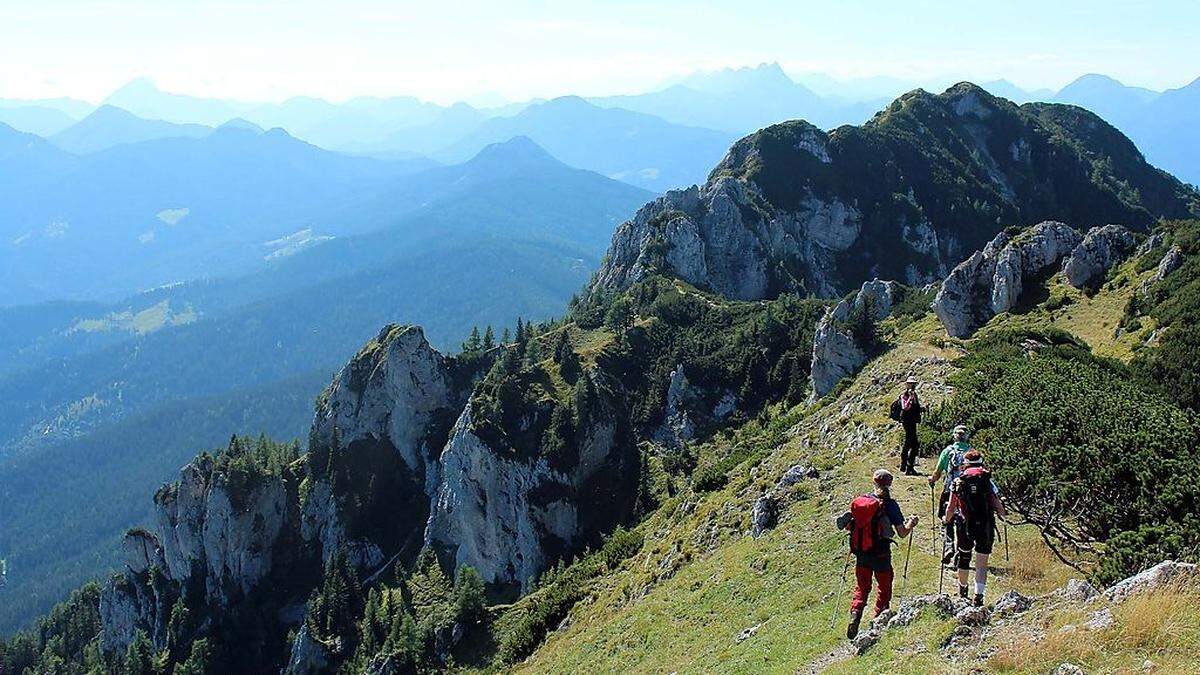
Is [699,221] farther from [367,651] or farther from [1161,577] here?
[1161,577]

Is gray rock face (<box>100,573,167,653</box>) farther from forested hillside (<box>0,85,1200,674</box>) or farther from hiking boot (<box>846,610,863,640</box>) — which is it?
hiking boot (<box>846,610,863,640</box>)

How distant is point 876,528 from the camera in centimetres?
1875

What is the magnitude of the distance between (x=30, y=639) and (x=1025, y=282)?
173708mm

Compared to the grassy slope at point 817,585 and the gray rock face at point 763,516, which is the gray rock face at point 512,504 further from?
the gray rock face at point 763,516

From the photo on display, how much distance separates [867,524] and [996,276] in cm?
5080

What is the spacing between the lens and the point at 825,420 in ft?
169

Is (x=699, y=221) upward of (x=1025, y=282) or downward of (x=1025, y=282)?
upward

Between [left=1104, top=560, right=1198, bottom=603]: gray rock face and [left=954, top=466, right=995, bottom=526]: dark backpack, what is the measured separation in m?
2.90

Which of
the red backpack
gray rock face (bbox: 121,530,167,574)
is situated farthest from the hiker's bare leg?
gray rock face (bbox: 121,530,167,574)

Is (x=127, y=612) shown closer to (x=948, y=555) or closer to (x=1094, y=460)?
(x=948, y=555)

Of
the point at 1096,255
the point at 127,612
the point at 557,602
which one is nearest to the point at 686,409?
the point at 557,602

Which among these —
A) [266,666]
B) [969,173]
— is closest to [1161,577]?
[266,666]

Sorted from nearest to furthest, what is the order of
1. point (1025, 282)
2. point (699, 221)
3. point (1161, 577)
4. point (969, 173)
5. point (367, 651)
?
point (1161, 577), point (1025, 282), point (367, 651), point (699, 221), point (969, 173)

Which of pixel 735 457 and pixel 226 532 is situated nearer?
pixel 735 457
